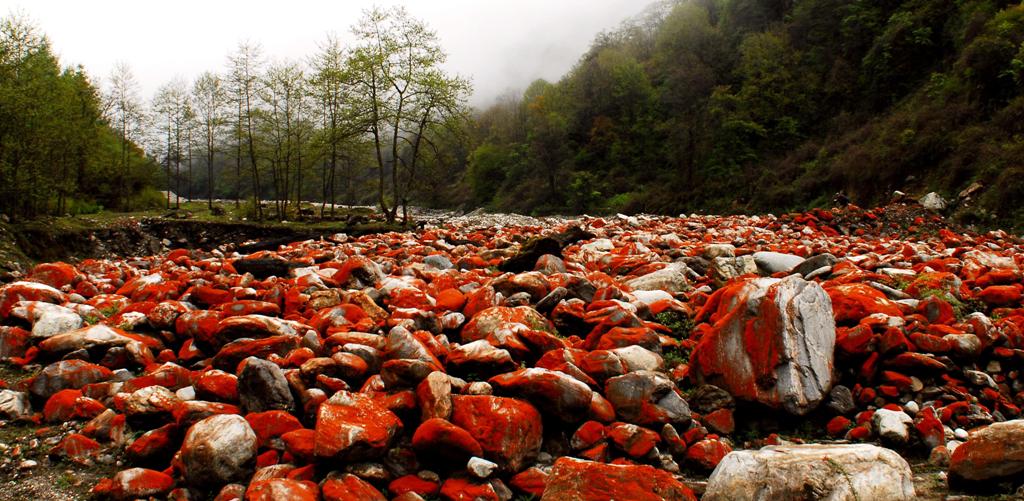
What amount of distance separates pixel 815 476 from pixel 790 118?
143ft

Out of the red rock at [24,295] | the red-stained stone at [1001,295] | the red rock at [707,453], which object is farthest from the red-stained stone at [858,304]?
the red rock at [24,295]

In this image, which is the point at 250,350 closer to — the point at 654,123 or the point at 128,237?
the point at 128,237

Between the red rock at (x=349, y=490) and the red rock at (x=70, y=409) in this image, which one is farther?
the red rock at (x=70, y=409)

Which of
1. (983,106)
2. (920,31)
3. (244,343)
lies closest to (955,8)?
(920,31)

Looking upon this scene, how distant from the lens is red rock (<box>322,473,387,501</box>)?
2.98 meters

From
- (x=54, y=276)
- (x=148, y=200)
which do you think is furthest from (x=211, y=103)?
(x=54, y=276)

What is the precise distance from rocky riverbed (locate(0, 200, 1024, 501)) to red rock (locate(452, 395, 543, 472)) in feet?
0.05

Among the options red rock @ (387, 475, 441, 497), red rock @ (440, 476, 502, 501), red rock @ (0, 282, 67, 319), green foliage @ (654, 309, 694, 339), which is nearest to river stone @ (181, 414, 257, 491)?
red rock @ (387, 475, 441, 497)

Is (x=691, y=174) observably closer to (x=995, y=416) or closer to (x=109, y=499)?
(x=995, y=416)

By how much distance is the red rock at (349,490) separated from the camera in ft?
9.79

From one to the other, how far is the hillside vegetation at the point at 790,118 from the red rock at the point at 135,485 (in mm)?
18958

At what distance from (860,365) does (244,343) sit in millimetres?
5380

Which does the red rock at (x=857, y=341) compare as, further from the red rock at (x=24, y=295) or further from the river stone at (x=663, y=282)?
the red rock at (x=24, y=295)

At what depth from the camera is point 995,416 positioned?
12.9 ft
